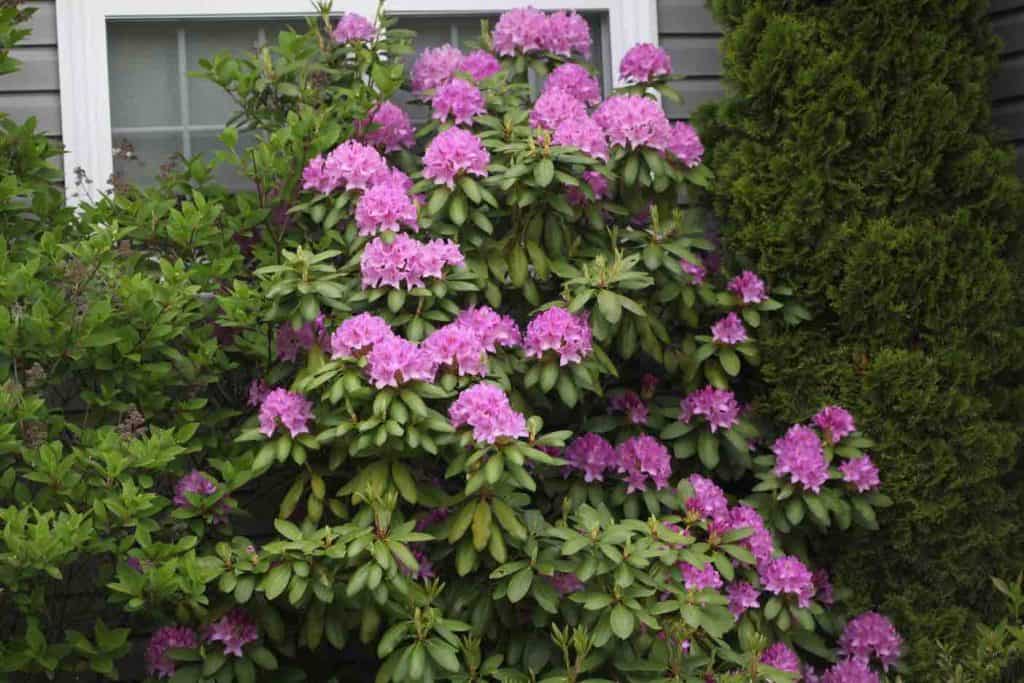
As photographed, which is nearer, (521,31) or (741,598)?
(741,598)

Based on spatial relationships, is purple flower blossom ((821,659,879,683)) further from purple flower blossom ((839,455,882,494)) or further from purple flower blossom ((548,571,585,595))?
purple flower blossom ((548,571,585,595))

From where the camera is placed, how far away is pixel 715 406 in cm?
360

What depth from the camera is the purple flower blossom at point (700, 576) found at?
3.29 meters

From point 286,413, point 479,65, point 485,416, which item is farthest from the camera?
point 479,65

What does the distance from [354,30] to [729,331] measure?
1424mm

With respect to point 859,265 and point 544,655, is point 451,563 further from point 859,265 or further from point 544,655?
point 859,265

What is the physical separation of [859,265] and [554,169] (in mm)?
928

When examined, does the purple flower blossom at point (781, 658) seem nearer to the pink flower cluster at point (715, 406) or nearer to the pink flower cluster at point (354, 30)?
the pink flower cluster at point (715, 406)

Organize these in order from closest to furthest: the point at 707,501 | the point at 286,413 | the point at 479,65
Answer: the point at 286,413, the point at 707,501, the point at 479,65

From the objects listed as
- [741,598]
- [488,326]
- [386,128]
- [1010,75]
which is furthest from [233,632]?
[1010,75]

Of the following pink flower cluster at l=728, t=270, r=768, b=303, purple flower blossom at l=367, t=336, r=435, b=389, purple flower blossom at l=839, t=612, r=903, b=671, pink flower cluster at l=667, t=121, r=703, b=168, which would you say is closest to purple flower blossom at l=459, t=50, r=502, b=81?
pink flower cluster at l=667, t=121, r=703, b=168

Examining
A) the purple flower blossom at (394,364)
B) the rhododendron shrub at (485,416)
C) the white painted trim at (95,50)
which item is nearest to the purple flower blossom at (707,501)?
the rhododendron shrub at (485,416)

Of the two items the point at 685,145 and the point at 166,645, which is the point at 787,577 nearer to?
the point at 685,145

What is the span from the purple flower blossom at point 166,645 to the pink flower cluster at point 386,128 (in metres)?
1.46
